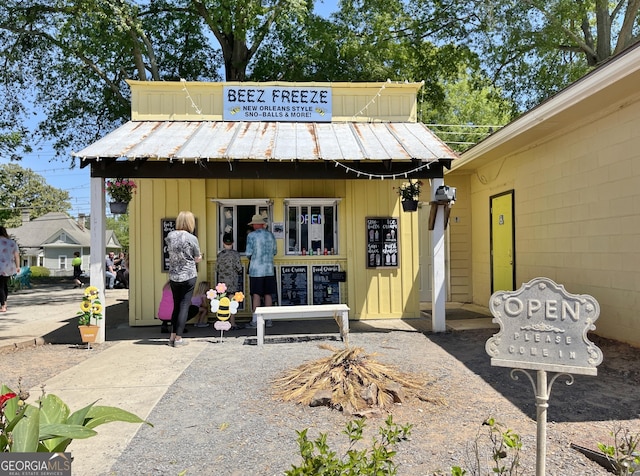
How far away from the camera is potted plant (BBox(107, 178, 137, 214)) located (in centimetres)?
725

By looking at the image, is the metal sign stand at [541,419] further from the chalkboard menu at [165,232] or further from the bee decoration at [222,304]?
the chalkboard menu at [165,232]

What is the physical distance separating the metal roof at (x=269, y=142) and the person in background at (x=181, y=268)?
1038 millimetres

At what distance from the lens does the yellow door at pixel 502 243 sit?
347 inches

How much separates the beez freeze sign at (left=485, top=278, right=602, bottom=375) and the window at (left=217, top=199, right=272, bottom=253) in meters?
6.12

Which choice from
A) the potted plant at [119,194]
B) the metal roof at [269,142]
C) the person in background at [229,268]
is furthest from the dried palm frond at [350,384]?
the potted plant at [119,194]

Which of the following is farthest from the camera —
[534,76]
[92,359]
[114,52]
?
[534,76]

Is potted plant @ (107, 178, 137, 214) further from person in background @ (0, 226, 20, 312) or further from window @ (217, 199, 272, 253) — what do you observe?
person in background @ (0, 226, 20, 312)

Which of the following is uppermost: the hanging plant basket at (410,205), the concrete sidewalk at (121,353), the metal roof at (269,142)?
the metal roof at (269,142)

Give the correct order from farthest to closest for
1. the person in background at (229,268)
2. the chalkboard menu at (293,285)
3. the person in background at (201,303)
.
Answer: the chalkboard menu at (293,285) → the person in background at (201,303) → the person in background at (229,268)

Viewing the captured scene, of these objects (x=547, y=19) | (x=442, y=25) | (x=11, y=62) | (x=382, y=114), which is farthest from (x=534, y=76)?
(x=11, y=62)

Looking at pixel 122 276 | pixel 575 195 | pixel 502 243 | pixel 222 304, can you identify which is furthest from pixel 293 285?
pixel 122 276

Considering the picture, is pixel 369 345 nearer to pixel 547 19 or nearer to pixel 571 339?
pixel 571 339

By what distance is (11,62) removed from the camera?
15.3m

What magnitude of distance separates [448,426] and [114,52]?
49.0 feet
